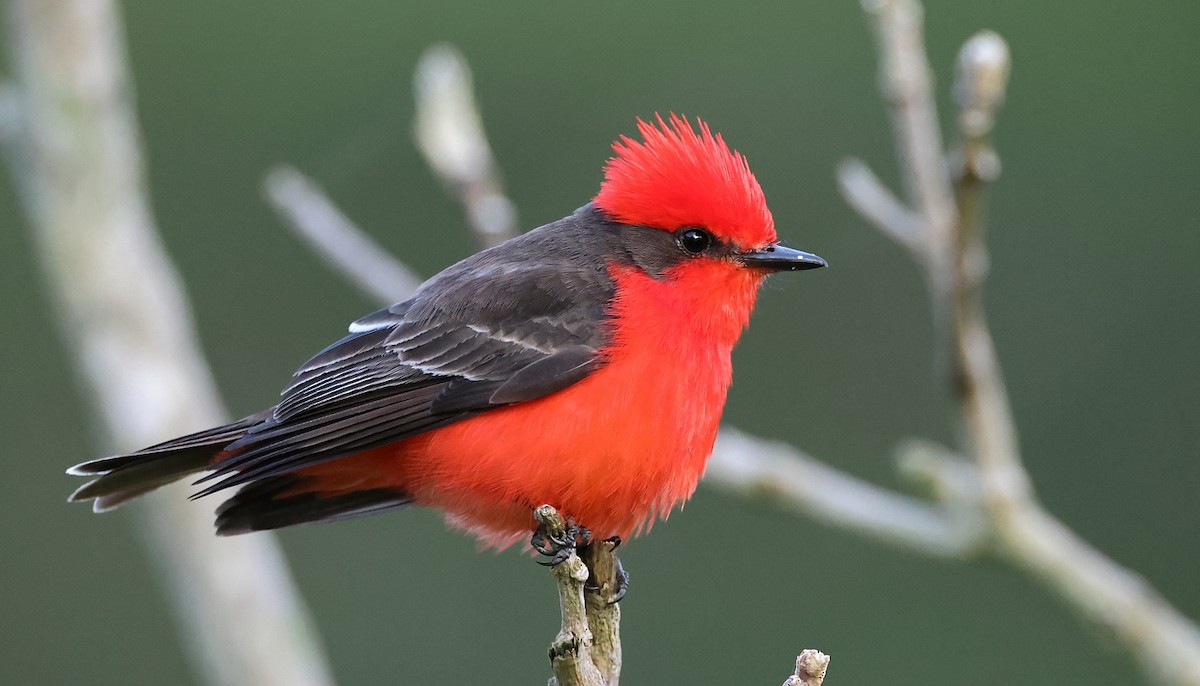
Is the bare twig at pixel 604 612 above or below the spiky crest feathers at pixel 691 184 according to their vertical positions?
below

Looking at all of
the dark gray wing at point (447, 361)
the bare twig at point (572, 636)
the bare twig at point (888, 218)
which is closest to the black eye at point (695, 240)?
the dark gray wing at point (447, 361)

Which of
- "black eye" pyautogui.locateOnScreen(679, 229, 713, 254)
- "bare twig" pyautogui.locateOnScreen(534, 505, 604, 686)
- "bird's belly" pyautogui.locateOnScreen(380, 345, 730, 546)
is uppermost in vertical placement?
"black eye" pyautogui.locateOnScreen(679, 229, 713, 254)

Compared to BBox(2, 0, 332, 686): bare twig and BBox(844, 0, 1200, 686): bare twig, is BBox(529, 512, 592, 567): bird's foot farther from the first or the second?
BBox(2, 0, 332, 686): bare twig

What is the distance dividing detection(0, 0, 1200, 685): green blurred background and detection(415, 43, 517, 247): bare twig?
321cm

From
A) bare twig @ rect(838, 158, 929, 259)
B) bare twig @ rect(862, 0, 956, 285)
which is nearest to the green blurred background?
bare twig @ rect(838, 158, 929, 259)

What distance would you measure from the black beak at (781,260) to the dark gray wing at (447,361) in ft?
1.37

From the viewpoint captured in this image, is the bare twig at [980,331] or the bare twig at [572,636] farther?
the bare twig at [980,331]

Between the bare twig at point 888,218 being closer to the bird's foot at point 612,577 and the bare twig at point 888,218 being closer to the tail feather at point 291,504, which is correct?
the bird's foot at point 612,577

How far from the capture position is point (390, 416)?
4.17m

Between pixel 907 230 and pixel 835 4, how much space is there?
4.78 meters

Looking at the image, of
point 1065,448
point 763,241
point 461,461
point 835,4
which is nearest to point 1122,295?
point 1065,448

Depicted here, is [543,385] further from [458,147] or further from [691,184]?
[458,147]

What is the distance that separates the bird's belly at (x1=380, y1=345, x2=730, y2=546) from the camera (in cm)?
395

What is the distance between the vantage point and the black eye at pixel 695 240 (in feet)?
14.2
